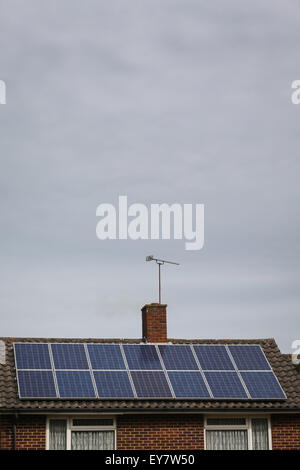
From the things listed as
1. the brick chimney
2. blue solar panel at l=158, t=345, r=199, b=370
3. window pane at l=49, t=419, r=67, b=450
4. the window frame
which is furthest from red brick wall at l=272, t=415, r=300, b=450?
window pane at l=49, t=419, r=67, b=450

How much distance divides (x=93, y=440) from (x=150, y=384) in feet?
9.25

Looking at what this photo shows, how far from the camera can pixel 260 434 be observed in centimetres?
2705

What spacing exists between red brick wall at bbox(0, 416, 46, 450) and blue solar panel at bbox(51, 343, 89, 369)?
269cm

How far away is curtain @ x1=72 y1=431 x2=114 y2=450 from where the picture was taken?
25.9 m

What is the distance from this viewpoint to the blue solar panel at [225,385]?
27.4 meters

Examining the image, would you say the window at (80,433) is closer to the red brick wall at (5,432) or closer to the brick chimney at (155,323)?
the red brick wall at (5,432)

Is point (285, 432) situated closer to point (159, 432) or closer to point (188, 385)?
point (188, 385)

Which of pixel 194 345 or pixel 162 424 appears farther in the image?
pixel 194 345

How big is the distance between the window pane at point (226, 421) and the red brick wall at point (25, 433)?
575 centimetres

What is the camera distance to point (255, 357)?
1184 inches

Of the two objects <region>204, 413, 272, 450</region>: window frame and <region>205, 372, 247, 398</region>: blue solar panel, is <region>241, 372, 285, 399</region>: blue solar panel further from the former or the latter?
<region>204, 413, 272, 450</region>: window frame
